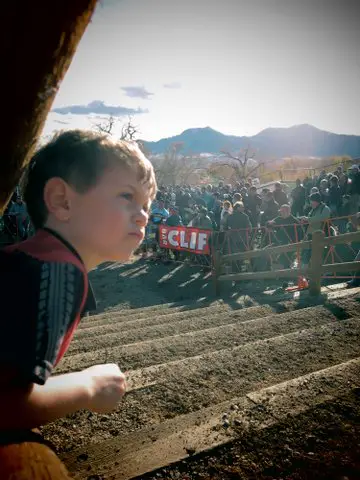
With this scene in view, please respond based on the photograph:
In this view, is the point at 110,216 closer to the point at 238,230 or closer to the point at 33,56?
the point at 33,56

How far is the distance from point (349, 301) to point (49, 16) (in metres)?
4.32

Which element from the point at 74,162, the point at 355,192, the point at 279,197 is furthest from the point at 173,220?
the point at 74,162

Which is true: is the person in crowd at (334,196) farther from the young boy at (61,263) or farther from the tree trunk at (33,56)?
the tree trunk at (33,56)

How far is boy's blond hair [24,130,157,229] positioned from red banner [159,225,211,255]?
10187 millimetres

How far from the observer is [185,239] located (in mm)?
12258

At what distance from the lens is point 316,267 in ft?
17.3

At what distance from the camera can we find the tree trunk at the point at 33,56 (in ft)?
2.23

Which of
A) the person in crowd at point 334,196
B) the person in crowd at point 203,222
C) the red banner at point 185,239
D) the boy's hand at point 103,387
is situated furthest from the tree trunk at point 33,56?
the person in crowd at point 334,196

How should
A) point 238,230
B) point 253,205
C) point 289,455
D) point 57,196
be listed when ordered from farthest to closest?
point 253,205, point 238,230, point 289,455, point 57,196

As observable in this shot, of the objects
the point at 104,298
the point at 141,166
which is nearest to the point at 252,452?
the point at 141,166

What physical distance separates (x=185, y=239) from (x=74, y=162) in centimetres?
1113

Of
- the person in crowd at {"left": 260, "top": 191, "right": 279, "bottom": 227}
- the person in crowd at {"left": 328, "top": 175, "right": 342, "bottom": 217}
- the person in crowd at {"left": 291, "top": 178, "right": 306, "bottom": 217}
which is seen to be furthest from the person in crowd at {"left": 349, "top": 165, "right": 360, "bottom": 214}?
the person in crowd at {"left": 291, "top": 178, "right": 306, "bottom": 217}

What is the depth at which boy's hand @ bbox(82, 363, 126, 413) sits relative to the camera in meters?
1.02

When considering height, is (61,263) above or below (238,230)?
above
